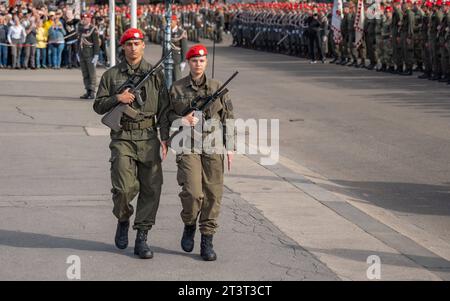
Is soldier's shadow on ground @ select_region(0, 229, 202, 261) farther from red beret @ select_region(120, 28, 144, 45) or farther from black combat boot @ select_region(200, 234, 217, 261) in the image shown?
red beret @ select_region(120, 28, 144, 45)

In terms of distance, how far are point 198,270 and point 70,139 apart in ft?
28.3

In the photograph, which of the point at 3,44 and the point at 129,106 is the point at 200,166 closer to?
the point at 129,106

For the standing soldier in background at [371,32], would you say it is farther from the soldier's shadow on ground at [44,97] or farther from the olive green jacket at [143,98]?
the olive green jacket at [143,98]

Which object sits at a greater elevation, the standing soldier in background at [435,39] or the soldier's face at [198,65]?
the soldier's face at [198,65]

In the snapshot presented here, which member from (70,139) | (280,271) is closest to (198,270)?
(280,271)

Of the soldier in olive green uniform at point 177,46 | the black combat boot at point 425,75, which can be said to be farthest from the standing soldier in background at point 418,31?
the soldier in olive green uniform at point 177,46

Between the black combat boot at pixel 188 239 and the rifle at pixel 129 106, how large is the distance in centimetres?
97

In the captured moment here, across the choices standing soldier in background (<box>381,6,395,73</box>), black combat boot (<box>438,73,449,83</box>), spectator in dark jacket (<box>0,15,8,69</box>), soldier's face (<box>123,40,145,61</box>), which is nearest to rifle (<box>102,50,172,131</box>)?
soldier's face (<box>123,40,145,61</box>)

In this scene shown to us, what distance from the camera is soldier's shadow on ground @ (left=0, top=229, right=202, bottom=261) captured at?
9838 millimetres

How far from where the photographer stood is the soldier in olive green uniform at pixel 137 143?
9.62 m

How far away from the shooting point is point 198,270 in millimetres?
9148

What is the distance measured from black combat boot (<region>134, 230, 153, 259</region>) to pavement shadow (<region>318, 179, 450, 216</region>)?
375 centimetres

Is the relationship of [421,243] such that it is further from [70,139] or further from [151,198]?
[70,139]

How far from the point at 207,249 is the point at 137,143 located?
100 centimetres
